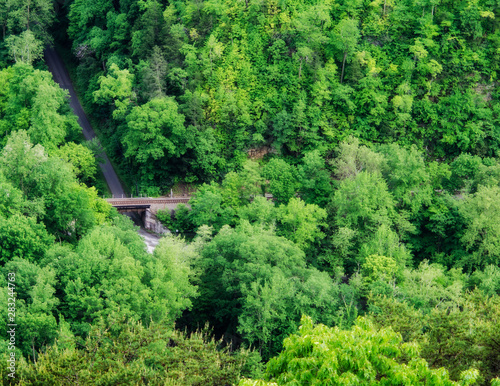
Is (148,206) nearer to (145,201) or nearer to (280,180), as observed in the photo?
(145,201)

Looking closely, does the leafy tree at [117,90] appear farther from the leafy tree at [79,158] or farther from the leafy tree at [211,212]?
the leafy tree at [211,212]

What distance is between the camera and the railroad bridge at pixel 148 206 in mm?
72000

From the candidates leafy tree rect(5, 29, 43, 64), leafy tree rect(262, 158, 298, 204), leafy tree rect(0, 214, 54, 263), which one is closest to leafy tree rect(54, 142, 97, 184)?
leafy tree rect(5, 29, 43, 64)

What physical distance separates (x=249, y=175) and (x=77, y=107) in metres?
30.9

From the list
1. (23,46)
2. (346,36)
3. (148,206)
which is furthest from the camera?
(23,46)

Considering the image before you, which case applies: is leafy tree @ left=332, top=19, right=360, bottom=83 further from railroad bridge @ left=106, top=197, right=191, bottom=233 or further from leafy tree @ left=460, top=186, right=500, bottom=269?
railroad bridge @ left=106, top=197, right=191, bottom=233

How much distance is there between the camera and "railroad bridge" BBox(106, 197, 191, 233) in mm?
72000

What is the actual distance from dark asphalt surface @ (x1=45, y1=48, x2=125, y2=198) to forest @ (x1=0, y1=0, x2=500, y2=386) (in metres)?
1.15

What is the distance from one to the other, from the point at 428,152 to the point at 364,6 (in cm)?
1871

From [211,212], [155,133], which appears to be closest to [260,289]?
[211,212]

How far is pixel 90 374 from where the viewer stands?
35.2 meters

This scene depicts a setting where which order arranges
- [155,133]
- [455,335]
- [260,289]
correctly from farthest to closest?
[155,133], [260,289], [455,335]

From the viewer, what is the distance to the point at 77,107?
3457 inches

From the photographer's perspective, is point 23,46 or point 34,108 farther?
point 23,46
